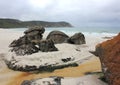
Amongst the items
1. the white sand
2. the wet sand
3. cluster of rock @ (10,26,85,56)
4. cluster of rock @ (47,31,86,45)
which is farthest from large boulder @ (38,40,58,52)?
cluster of rock @ (47,31,86,45)

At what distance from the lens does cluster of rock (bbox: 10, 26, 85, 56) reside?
1015 cm

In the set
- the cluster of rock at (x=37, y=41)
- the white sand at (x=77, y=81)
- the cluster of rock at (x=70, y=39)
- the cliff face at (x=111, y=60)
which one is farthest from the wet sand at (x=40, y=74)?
the cluster of rock at (x=70, y=39)

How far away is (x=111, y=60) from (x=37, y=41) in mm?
6098

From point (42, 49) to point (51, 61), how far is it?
1527mm

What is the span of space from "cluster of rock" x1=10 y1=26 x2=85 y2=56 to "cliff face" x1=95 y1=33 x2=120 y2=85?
4.41m

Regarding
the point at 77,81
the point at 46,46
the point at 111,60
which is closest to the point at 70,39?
the point at 46,46

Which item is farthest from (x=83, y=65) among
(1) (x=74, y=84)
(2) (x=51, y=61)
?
(1) (x=74, y=84)

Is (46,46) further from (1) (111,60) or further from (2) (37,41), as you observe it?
(1) (111,60)

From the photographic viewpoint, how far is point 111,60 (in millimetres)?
5566

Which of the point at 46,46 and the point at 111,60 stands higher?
the point at 111,60

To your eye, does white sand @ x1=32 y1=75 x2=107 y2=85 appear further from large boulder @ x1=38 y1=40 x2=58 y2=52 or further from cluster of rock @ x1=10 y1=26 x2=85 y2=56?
large boulder @ x1=38 y1=40 x2=58 y2=52

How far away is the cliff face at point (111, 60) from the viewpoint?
527cm

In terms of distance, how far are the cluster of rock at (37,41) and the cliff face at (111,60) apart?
4.41 metres

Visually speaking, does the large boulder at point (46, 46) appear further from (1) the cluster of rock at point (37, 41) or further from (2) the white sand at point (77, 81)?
(2) the white sand at point (77, 81)
